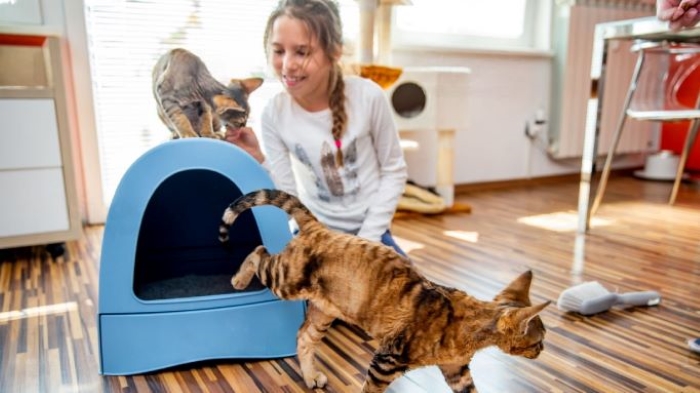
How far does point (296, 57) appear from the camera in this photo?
1079mm

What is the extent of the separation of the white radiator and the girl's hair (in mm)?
2057

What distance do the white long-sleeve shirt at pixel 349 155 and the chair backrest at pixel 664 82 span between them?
1048mm

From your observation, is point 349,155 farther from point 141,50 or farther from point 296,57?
point 141,50

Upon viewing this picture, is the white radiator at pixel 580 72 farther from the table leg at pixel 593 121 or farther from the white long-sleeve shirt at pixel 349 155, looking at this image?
the white long-sleeve shirt at pixel 349 155

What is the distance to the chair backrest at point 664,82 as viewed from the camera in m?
1.78

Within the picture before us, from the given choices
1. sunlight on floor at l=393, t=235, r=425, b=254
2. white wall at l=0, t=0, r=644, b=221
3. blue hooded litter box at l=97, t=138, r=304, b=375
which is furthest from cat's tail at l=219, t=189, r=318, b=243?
white wall at l=0, t=0, r=644, b=221

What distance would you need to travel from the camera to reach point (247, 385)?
92 centimetres

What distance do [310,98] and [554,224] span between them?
4.33ft

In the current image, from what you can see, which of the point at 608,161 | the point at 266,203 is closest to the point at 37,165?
the point at 266,203

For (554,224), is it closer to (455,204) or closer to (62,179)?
(455,204)

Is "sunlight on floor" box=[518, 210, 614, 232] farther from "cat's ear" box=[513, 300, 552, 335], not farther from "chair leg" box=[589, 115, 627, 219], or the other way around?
"cat's ear" box=[513, 300, 552, 335]

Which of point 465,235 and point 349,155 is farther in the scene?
point 465,235

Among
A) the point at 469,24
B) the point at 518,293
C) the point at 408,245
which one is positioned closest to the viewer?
the point at 518,293

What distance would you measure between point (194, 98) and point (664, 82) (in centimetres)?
209
